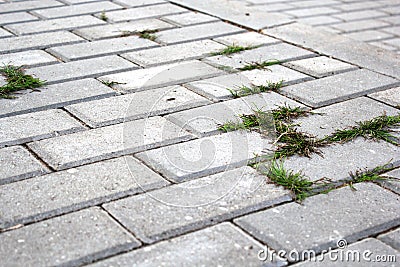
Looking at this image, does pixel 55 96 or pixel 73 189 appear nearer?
pixel 73 189

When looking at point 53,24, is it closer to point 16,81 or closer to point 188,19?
point 188,19

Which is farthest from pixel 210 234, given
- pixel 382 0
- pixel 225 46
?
pixel 382 0

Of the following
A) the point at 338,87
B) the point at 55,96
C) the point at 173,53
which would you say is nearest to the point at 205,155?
the point at 55,96

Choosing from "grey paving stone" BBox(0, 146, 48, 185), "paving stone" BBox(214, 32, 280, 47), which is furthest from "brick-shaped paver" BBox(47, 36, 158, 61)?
"grey paving stone" BBox(0, 146, 48, 185)

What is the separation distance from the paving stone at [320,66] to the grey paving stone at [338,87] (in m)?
0.07

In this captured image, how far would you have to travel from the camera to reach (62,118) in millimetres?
3188

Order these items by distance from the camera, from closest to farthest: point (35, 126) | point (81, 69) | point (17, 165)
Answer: point (17, 165)
point (35, 126)
point (81, 69)

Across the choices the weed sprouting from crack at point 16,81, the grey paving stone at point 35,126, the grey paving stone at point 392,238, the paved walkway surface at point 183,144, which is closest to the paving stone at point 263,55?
the paved walkway surface at point 183,144

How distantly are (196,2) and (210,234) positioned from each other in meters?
3.57

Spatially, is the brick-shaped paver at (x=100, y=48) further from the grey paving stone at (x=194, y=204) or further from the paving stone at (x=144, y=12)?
the grey paving stone at (x=194, y=204)

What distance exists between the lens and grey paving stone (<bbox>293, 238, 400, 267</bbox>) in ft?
7.09

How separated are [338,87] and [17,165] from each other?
1.95m

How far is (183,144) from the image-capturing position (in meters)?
2.95

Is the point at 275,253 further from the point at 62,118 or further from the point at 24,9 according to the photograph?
the point at 24,9
